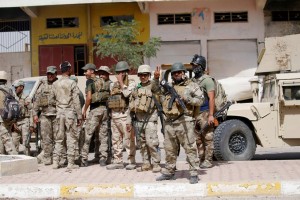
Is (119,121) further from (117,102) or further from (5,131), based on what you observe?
(5,131)

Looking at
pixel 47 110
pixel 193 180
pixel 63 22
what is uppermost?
pixel 63 22

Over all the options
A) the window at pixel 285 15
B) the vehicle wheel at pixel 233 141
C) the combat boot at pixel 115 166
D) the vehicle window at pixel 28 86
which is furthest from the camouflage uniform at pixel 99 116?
the window at pixel 285 15

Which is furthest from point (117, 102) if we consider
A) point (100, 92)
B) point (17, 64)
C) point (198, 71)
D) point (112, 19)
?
point (17, 64)

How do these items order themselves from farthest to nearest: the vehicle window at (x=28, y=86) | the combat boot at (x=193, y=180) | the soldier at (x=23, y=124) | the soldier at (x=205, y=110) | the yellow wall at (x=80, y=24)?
the yellow wall at (x=80, y=24) → the vehicle window at (x=28, y=86) → the soldier at (x=23, y=124) → the soldier at (x=205, y=110) → the combat boot at (x=193, y=180)

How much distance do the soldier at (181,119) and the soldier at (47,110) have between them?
265 cm

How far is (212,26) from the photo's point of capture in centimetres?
2194

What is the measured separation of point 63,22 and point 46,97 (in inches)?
548

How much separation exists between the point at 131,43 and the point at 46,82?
11.1 metres

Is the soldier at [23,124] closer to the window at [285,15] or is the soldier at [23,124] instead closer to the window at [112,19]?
the window at [112,19]

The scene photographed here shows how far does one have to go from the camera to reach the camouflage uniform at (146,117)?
322 inches

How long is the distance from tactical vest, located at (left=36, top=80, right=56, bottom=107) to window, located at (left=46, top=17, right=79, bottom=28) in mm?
13613

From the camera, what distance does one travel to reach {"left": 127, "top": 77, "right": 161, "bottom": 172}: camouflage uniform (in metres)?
8.19

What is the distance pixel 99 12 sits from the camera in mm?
22469

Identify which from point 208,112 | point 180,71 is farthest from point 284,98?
point 180,71
